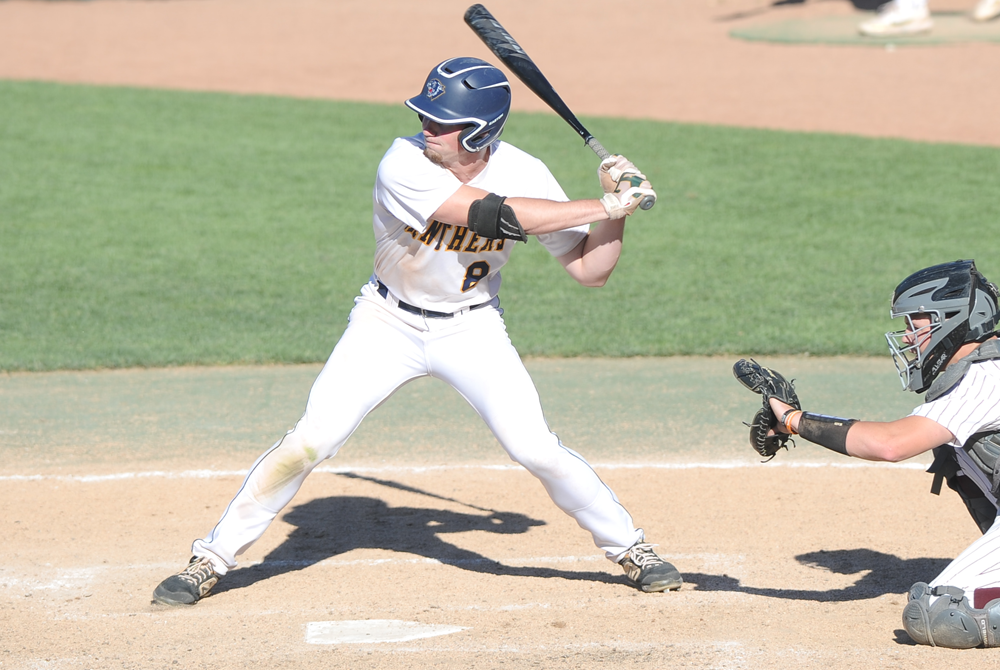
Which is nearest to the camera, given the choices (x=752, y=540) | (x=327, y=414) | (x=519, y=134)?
(x=327, y=414)

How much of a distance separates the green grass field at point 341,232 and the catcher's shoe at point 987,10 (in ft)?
31.2

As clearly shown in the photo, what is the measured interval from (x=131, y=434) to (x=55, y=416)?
2.39ft

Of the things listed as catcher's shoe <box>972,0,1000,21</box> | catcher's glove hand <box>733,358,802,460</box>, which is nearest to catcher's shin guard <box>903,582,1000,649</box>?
catcher's glove hand <box>733,358,802,460</box>

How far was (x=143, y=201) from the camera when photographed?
48.3ft

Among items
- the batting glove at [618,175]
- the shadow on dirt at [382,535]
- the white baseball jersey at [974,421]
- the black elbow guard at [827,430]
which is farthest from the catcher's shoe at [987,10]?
the black elbow guard at [827,430]

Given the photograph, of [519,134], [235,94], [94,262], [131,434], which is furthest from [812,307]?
[235,94]

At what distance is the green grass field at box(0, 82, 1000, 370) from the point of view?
977cm

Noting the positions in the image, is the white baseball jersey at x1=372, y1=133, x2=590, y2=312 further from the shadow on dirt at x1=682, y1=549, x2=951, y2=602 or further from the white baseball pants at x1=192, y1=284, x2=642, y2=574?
the shadow on dirt at x1=682, y1=549, x2=951, y2=602

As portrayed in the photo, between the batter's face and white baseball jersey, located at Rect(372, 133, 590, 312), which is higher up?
the batter's face

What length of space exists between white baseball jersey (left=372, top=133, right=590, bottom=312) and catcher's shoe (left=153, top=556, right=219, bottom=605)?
142cm

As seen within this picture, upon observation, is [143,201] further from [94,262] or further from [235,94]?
[235,94]

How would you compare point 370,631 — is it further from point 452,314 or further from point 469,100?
point 469,100

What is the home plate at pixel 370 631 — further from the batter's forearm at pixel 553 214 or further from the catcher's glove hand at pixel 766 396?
the batter's forearm at pixel 553 214

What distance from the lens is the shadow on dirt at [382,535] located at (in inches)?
208
